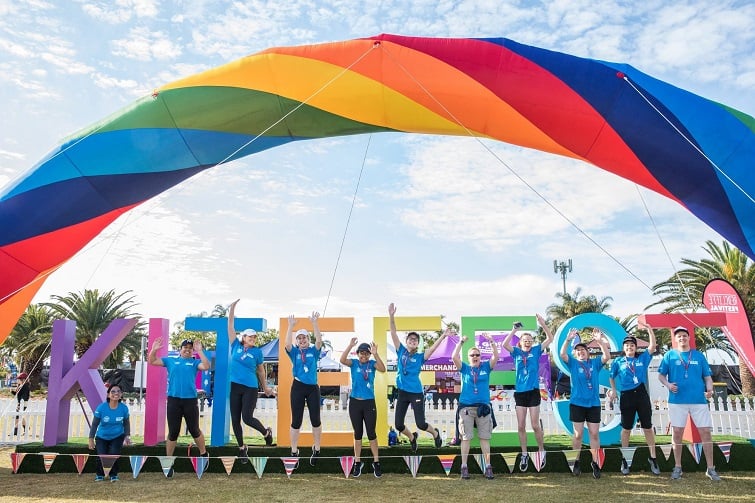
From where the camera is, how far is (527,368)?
293 inches

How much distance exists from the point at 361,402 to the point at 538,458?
2.35 meters

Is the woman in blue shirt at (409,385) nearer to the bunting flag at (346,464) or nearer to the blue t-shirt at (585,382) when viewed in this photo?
the bunting flag at (346,464)

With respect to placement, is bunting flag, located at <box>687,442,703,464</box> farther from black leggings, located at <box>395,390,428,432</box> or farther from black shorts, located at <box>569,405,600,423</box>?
black leggings, located at <box>395,390,428,432</box>

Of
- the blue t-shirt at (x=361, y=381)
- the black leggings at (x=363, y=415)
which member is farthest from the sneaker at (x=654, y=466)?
the blue t-shirt at (x=361, y=381)

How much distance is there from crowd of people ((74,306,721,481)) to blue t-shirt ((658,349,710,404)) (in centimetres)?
1

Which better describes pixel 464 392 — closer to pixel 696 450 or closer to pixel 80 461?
pixel 696 450

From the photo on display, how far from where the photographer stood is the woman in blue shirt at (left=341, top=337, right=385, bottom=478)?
6.98 meters

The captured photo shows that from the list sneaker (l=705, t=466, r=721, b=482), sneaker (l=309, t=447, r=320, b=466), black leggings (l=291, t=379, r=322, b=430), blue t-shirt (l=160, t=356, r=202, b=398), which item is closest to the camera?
sneaker (l=705, t=466, r=721, b=482)

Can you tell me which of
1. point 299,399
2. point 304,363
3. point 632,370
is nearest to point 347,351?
point 304,363

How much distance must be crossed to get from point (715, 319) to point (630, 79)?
457 cm

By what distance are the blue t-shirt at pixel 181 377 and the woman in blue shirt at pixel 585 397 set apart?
5.00m

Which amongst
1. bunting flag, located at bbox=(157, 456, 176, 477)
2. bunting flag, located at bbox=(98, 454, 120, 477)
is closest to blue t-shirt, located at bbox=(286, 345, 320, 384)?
bunting flag, located at bbox=(157, 456, 176, 477)

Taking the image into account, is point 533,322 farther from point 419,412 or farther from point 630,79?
point 630,79

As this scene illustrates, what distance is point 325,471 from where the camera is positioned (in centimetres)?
739
